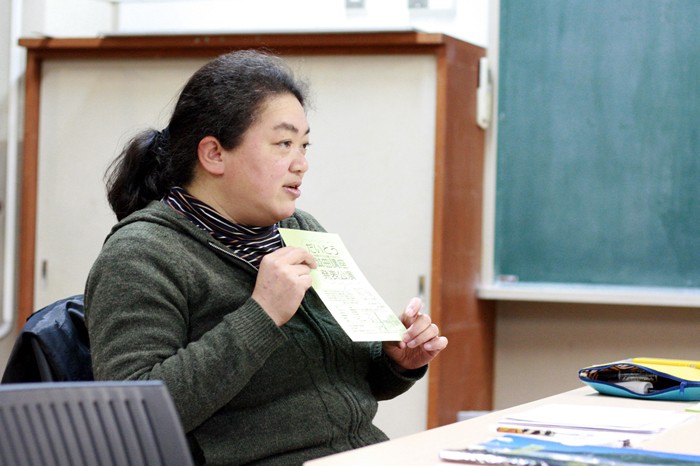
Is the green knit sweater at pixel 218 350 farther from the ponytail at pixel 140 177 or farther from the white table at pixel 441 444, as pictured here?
the white table at pixel 441 444

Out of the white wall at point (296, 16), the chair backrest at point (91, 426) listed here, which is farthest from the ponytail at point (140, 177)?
the white wall at point (296, 16)

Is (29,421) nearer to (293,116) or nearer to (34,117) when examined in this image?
(293,116)

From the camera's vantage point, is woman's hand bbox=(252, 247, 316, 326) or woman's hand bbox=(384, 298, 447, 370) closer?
woman's hand bbox=(252, 247, 316, 326)

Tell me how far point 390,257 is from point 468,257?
30 centimetres

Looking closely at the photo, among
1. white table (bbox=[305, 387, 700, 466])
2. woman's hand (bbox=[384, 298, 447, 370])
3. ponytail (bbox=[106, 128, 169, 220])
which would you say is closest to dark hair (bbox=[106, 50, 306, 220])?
ponytail (bbox=[106, 128, 169, 220])

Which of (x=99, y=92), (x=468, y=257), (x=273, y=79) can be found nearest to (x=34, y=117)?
(x=99, y=92)

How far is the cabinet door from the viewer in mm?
3043

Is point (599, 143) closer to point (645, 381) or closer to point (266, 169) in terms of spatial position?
point (645, 381)

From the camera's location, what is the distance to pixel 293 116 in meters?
1.83

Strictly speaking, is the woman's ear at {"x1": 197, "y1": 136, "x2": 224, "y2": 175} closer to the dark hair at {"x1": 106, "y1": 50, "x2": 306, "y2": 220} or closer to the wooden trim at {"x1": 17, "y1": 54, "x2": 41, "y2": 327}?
the dark hair at {"x1": 106, "y1": 50, "x2": 306, "y2": 220}

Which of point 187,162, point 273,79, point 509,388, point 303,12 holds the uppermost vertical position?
point 303,12

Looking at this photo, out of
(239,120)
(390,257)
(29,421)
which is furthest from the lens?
(390,257)

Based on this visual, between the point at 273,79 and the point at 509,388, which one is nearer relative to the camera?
the point at 273,79

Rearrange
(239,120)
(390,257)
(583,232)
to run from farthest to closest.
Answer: (583,232) → (390,257) → (239,120)
